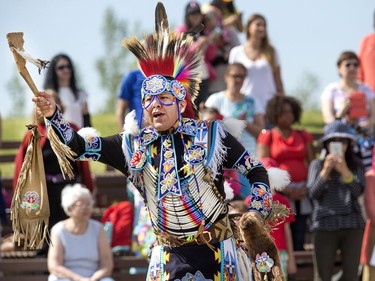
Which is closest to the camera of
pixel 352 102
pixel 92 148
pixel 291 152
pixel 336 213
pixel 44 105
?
pixel 44 105

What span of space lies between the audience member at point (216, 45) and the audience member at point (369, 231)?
245cm

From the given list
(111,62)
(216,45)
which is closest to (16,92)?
(111,62)

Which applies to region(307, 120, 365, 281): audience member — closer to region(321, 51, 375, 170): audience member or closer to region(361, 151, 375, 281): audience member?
region(361, 151, 375, 281): audience member

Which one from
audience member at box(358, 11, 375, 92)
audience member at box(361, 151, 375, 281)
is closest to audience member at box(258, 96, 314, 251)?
audience member at box(361, 151, 375, 281)

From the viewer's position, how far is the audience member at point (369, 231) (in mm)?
8844

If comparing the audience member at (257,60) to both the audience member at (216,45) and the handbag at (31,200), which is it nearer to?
the audience member at (216,45)

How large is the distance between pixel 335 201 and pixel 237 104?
5.10 ft

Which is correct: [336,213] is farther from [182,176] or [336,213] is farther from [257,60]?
[182,176]

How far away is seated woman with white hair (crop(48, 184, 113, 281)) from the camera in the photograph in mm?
8383

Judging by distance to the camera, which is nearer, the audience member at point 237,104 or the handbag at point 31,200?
the handbag at point 31,200

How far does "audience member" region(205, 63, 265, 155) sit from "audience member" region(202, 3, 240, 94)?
3.44 ft

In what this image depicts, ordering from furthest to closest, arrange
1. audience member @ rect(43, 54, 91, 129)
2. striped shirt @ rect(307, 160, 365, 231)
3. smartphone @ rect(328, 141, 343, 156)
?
audience member @ rect(43, 54, 91, 129), smartphone @ rect(328, 141, 343, 156), striped shirt @ rect(307, 160, 365, 231)

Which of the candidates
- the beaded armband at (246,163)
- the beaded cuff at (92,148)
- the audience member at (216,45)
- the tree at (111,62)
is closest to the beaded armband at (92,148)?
the beaded cuff at (92,148)

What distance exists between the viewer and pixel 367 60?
36.7ft
